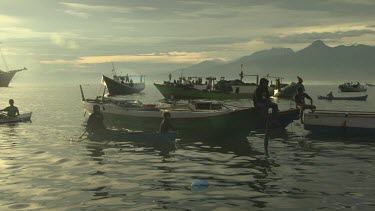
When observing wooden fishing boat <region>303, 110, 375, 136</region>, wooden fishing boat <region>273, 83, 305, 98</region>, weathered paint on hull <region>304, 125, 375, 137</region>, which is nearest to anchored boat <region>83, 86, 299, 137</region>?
wooden fishing boat <region>303, 110, 375, 136</region>

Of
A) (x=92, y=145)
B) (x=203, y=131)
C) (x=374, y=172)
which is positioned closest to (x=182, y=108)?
(x=203, y=131)

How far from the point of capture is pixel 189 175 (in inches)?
568

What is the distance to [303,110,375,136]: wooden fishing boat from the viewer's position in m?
24.2

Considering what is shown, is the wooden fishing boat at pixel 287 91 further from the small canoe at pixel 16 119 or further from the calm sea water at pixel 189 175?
the calm sea water at pixel 189 175

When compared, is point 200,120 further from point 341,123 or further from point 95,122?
point 341,123

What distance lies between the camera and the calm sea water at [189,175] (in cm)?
1122

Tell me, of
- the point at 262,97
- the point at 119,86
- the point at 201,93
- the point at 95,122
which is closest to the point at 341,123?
the point at 262,97

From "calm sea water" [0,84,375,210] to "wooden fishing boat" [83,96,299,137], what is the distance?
40.6 inches

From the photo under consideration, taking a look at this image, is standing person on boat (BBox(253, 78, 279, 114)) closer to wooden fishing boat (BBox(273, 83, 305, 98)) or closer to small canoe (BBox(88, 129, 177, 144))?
small canoe (BBox(88, 129, 177, 144))

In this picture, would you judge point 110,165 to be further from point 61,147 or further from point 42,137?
point 42,137

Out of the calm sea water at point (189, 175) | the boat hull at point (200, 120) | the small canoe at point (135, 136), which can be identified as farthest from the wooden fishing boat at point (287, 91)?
the small canoe at point (135, 136)

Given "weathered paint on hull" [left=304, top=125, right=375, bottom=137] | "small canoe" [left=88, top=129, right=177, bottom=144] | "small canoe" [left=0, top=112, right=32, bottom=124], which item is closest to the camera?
"small canoe" [left=88, top=129, right=177, bottom=144]

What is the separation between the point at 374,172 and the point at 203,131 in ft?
35.9

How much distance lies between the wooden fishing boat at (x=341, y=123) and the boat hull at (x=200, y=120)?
177 centimetres
